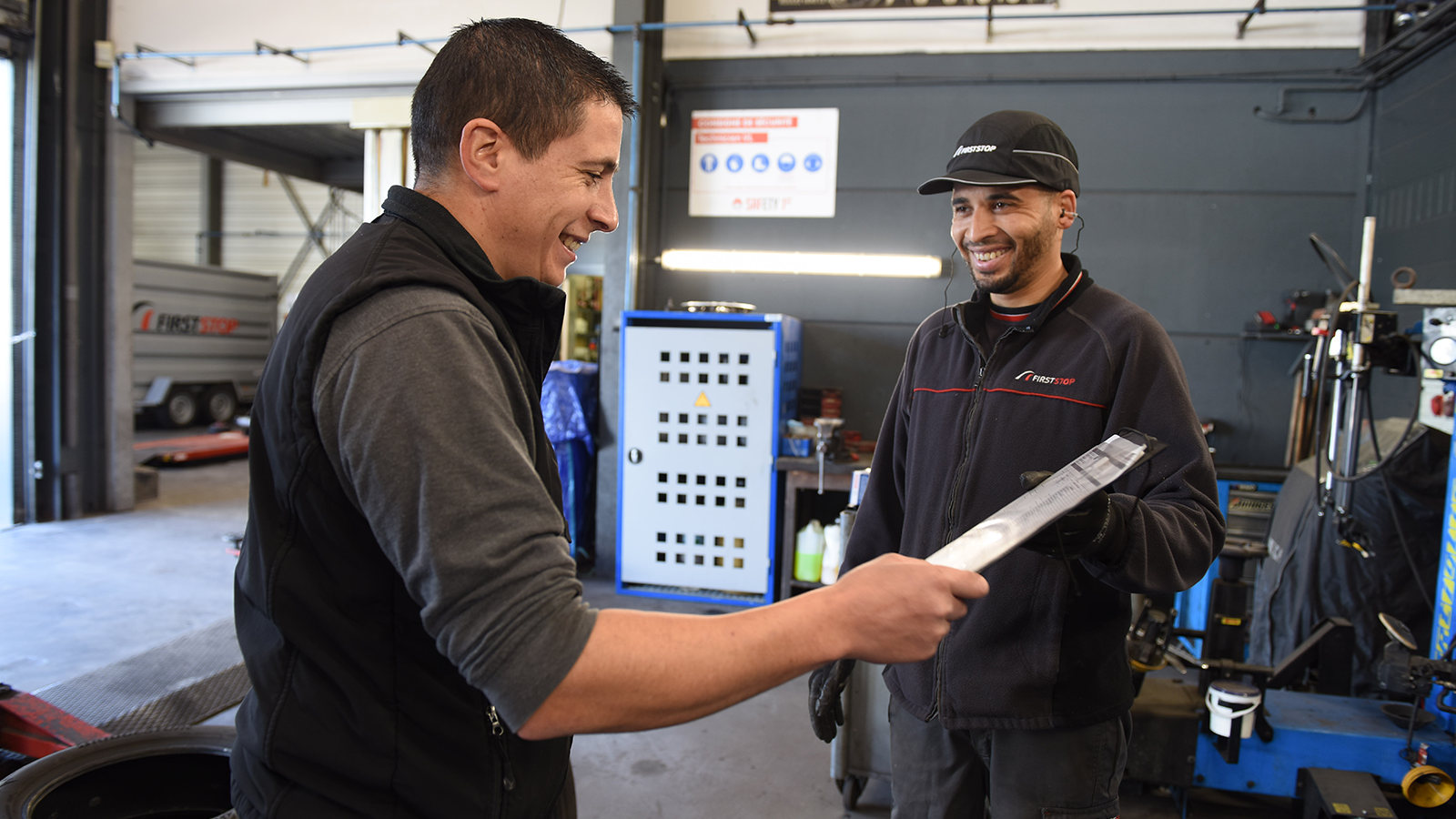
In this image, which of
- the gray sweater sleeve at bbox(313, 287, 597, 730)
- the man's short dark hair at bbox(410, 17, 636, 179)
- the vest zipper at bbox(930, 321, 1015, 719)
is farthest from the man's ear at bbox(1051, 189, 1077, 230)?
the gray sweater sleeve at bbox(313, 287, 597, 730)

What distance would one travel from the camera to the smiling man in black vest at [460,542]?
70cm

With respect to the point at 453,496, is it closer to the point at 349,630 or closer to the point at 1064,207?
the point at 349,630

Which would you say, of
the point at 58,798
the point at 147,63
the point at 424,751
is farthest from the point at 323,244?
the point at 424,751

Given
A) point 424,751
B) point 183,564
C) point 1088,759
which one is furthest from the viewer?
point 183,564

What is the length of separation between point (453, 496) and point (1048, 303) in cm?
129

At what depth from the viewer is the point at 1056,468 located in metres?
1.51

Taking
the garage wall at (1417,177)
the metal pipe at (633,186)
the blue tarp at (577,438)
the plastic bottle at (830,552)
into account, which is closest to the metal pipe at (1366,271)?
the garage wall at (1417,177)

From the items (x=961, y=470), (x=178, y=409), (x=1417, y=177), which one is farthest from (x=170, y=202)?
(x=1417, y=177)

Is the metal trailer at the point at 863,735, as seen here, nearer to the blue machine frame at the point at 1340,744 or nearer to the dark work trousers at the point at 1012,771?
the blue machine frame at the point at 1340,744

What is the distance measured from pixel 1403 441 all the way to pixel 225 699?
461cm

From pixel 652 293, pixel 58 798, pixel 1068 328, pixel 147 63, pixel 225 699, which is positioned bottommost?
pixel 225 699

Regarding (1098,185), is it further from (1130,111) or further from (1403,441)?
(1403,441)

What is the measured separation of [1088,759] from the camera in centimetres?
148

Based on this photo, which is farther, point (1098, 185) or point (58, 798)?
point (1098, 185)
